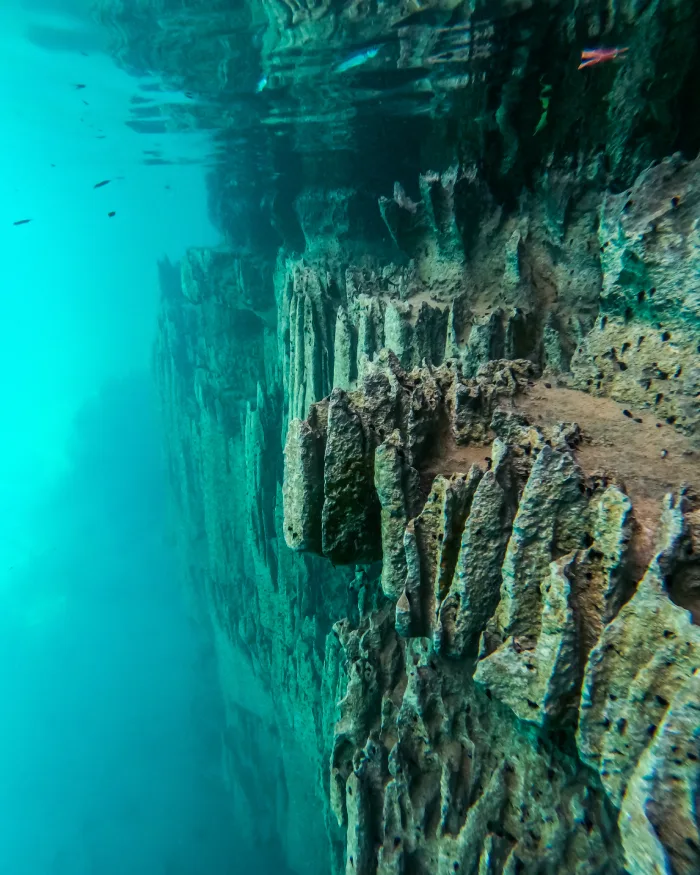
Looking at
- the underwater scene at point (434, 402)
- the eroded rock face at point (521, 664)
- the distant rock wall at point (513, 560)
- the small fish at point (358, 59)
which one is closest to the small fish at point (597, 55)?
the underwater scene at point (434, 402)

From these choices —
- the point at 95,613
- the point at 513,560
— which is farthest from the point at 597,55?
the point at 95,613

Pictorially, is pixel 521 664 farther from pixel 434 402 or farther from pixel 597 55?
pixel 597 55

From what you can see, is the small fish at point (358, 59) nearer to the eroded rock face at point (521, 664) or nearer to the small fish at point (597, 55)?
the small fish at point (597, 55)

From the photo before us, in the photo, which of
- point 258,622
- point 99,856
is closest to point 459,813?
point 258,622

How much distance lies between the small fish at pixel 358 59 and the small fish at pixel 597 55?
4404 millimetres

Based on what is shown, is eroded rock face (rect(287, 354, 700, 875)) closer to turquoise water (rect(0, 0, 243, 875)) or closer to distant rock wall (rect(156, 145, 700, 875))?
distant rock wall (rect(156, 145, 700, 875))

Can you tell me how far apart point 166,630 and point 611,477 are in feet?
136

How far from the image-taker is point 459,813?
3.75 m

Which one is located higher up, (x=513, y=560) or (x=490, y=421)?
(x=490, y=421)

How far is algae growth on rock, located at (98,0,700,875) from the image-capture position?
277cm

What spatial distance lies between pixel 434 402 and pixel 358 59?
890cm

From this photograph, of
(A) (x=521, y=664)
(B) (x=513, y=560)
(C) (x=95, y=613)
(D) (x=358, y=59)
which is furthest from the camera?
(C) (x=95, y=613)

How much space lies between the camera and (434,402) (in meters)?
4.37

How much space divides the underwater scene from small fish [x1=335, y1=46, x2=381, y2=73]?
96mm
